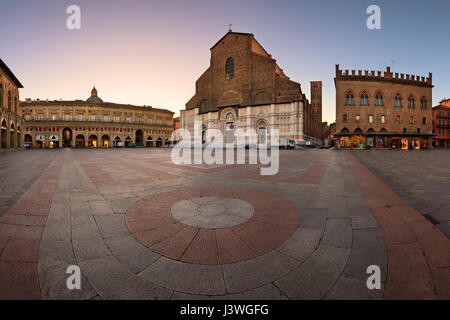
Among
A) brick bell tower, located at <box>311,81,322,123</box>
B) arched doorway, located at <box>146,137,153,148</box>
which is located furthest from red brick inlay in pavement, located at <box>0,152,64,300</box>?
brick bell tower, located at <box>311,81,322,123</box>

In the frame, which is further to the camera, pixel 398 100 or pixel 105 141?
pixel 105 141

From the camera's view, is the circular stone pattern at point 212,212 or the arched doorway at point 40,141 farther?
the arched doorway at point 40,141

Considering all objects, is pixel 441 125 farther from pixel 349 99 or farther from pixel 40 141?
pixel 40 141

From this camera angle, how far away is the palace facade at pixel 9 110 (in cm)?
2630

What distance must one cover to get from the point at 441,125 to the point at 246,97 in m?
59.2

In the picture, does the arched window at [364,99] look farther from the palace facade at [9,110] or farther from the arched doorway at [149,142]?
the arched doorway at [149,142]

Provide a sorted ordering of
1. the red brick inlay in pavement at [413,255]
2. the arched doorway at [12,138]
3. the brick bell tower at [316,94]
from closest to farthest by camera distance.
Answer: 1. the red brick inlay in pavement at [413,255]
2. the arched doorway at [12,138]
3. the brick bell tower at [316,94]

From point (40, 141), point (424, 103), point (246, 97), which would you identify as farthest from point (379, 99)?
point (40, 141)

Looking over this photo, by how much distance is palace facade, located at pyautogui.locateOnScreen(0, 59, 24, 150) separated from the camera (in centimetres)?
2630

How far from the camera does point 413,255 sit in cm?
214

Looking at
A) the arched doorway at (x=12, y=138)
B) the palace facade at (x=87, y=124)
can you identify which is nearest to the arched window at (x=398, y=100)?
the palace facade at (x=87, y=124)

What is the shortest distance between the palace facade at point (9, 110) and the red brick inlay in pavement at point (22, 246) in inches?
1327

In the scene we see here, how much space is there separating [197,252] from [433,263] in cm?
249
